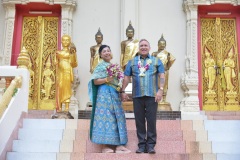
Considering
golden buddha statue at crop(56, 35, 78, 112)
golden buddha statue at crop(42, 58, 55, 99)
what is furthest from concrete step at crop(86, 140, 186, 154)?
golden buddha statue at crop(42, 58, 55, 99)

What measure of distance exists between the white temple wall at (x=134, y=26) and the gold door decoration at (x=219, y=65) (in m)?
0.54

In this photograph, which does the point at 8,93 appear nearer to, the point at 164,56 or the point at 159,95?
the point at 159,95

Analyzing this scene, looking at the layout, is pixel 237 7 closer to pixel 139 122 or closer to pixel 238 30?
pixel 238 30

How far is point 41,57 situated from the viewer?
898 cm

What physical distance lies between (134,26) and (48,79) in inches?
86.7

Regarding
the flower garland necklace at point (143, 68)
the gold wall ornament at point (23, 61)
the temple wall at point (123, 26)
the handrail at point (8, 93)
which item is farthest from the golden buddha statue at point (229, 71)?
the handrail at point (8, 93)

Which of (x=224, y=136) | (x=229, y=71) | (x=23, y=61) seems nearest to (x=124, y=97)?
(x=224, y=136)

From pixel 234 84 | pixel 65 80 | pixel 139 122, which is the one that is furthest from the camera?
pixel 234 84

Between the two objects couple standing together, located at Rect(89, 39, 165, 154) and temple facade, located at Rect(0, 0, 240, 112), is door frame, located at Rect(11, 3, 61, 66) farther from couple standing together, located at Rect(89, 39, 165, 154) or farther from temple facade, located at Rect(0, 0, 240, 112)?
couple standing together, located at Rect(89, 39, 165, 154)

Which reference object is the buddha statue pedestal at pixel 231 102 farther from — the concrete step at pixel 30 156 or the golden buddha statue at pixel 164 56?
the concrete step at pixel 30 156

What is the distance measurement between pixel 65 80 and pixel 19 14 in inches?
126

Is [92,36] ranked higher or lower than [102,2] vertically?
lower

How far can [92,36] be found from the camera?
9023 mm

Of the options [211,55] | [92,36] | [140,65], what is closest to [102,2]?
[92,36]
